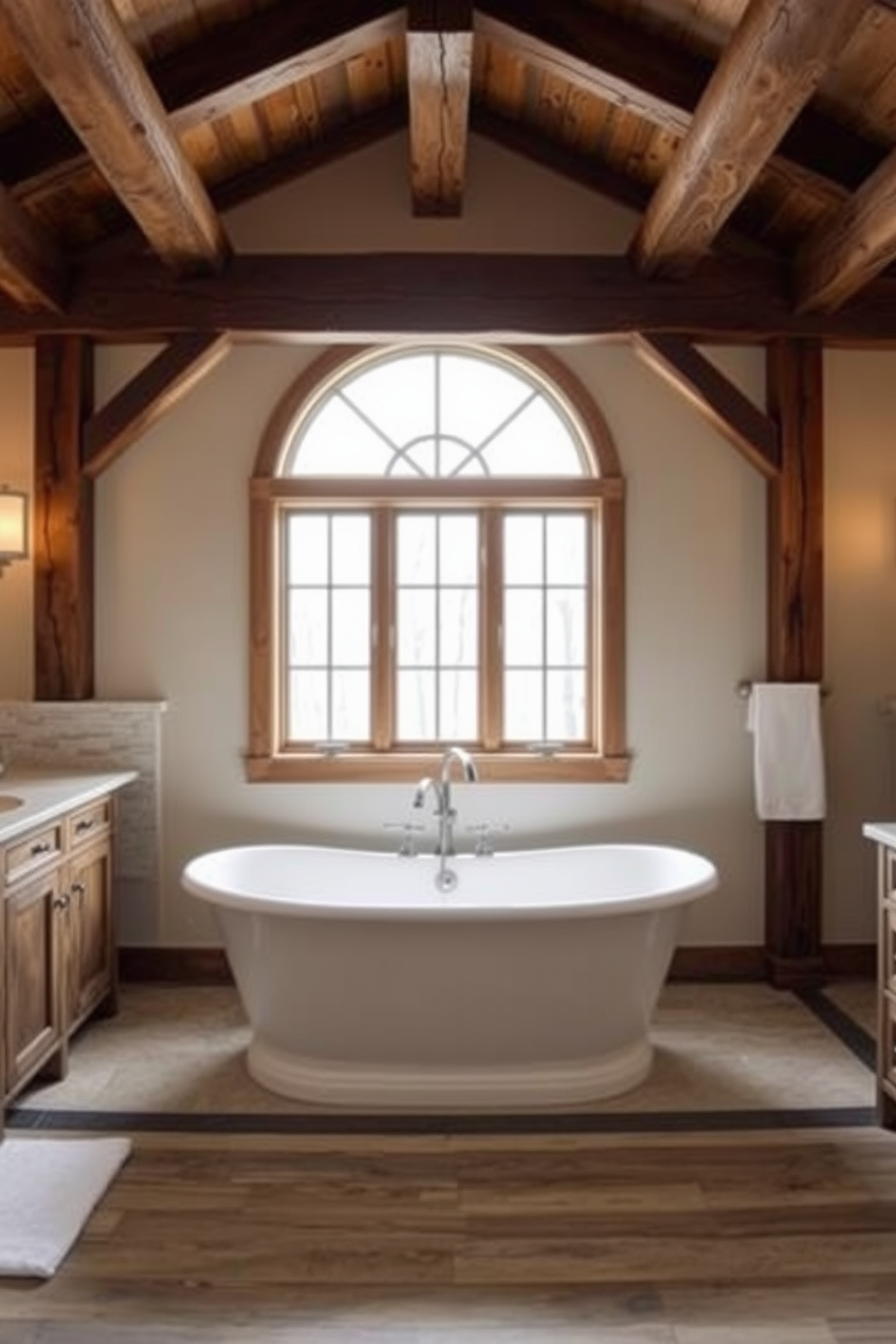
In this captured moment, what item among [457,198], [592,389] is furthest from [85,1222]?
[457,198]

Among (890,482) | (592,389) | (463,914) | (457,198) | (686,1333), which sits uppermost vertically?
(457,198)

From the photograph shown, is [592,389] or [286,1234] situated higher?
[592,389]

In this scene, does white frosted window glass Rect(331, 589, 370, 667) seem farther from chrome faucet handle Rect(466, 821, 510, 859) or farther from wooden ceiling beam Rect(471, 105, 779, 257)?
wooden ceiling beam Rect(471, 105, 779, 257)

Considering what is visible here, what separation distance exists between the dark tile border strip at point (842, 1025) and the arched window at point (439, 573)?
1185mm

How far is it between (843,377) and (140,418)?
2699mm

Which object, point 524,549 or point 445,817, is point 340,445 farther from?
point 445,817

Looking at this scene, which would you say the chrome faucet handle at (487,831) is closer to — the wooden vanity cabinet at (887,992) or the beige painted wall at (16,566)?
the wooden vanity cabinet at (887,992)

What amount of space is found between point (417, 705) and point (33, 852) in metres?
1.60

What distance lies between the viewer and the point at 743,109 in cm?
239

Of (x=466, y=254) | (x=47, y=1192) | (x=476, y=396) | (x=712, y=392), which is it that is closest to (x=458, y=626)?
(x=476, y=396)

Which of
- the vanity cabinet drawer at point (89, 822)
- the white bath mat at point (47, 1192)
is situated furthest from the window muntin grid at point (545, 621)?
the white bath mat at point (47, 1192)

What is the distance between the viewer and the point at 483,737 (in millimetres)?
3758

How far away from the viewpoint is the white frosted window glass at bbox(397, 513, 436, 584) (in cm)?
377

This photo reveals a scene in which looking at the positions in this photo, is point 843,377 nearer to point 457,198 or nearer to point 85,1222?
point 457,198
